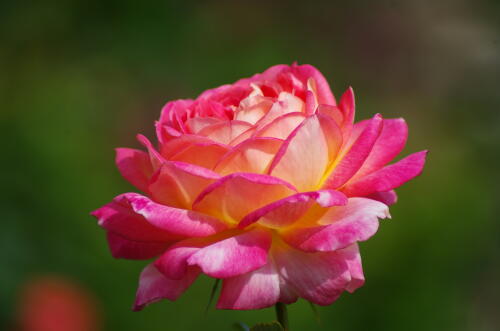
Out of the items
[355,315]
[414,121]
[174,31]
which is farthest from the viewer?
[174,31]

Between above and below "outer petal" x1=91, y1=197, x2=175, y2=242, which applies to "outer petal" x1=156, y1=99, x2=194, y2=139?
above

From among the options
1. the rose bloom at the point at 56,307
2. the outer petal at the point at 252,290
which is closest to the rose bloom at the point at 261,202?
the outer petal at the point at 252,290

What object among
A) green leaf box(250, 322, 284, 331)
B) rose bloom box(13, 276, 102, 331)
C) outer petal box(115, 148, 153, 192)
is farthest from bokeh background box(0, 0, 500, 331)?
green leaf box(250, 322, 284, 331)

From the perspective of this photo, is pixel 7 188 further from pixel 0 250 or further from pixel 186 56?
pixel 186 56

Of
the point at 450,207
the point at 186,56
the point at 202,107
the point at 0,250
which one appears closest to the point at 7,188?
the point at 0,250

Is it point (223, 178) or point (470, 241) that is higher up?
point (223, 178)

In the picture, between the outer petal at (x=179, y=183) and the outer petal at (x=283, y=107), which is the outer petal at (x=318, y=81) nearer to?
the outer petal at (x=283, y=107)

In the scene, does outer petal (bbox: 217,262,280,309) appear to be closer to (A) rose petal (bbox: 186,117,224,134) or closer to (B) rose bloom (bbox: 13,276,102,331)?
(A) rose petal (bbox: 186,117,224,134)

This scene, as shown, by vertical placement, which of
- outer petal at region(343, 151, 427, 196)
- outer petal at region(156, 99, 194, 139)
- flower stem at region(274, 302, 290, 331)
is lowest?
flower stem at region(274, 302, 290, 331)

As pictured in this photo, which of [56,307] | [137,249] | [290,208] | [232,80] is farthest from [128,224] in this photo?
[232,80]
